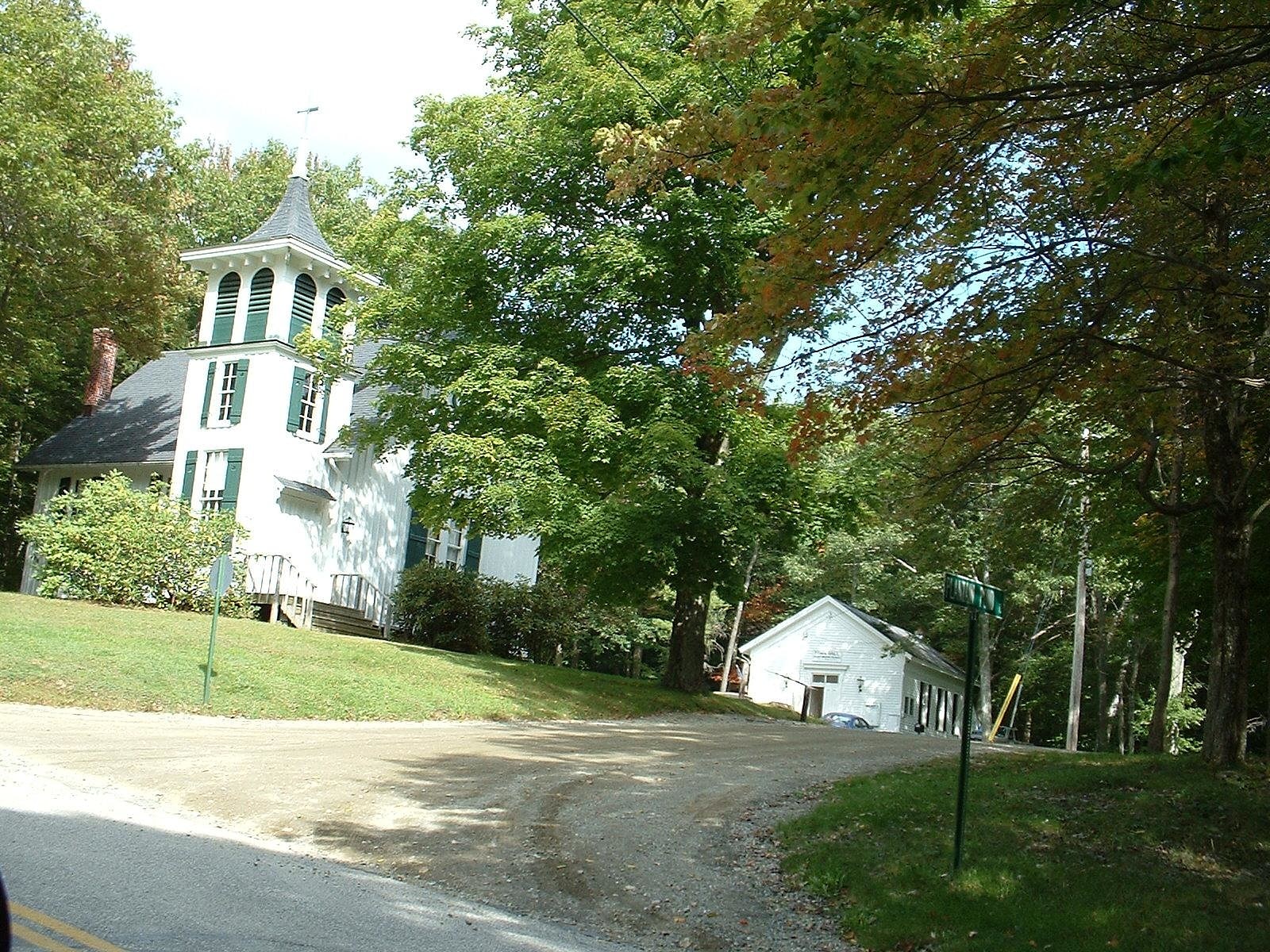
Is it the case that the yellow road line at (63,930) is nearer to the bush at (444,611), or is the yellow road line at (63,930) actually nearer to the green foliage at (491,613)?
the green foliage at (491,613)

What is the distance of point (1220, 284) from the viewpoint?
10383 millimetres

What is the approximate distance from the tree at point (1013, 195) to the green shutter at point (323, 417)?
20.7m

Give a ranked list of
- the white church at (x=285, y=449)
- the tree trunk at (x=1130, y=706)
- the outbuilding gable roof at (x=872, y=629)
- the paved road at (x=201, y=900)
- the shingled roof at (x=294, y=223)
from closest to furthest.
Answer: the paved road at (x=201, y=900) < the white church at (x=285, y=449) < the shingled roof at (x=294, y=223) < the tree trunk at (x=1130, y=706) < the outbuilding gable roof at (x=872, y=629)

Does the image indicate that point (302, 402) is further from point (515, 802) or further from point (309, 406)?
point (515, 802)

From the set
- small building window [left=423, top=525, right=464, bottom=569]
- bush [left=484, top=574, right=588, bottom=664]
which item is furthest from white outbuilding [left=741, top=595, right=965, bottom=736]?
small building window [left=423, top=525, right=464, bottom=569]

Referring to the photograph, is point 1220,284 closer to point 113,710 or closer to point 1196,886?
point 1196,886

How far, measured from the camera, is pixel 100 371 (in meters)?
36.6

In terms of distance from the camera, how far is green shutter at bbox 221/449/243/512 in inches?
1128

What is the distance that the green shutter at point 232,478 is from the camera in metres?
28.6

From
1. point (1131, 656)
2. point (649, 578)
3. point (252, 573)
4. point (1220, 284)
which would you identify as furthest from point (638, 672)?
point (1220, 284)

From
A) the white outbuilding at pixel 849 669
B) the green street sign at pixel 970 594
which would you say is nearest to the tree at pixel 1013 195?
the green street sign at pixel 970 594

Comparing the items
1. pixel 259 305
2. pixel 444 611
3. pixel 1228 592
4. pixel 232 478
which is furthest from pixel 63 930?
pixel 259 305

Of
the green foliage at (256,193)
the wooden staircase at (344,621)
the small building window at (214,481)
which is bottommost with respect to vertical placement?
the wooden staircase at (344,621)

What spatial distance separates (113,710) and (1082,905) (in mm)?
13107
